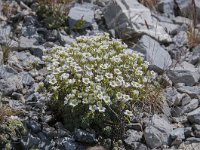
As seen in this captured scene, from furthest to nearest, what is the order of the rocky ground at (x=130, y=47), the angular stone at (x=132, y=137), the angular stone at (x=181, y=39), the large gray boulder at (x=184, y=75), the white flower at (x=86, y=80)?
the angular stone at (x=181, y=39) → the large gray boulder at (x=184, y=75) → the angular stone at (x=132, y=137) → the rocky ground at (x=130, y=47) → the white flower at (x=86, y=80)

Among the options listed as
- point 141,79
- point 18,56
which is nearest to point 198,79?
point 141,79

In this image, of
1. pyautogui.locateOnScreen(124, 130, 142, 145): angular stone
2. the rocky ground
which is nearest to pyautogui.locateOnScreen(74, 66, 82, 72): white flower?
the rocky ground

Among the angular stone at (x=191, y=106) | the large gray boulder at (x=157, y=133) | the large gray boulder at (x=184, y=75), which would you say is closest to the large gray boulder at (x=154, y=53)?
the large gray boulder at (x=184, y=75)

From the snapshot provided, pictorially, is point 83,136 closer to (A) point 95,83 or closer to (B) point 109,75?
(A) point 95,83

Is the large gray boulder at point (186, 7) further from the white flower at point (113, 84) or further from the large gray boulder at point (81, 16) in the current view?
the white flower at point (113, 84)

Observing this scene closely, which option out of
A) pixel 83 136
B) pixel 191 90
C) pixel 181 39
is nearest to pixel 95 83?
pixel 83 136

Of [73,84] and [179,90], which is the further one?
[179,90]

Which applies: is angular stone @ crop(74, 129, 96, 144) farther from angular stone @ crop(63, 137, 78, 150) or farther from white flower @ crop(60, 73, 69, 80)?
white flower @ crop(60, 73, 69, 80)

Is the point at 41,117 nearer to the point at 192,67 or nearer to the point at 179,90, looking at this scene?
the point at 179,90
